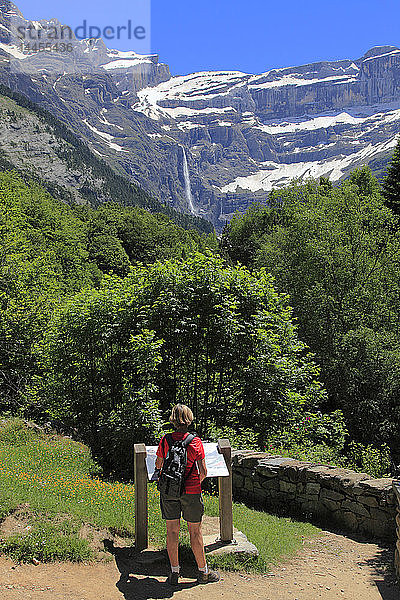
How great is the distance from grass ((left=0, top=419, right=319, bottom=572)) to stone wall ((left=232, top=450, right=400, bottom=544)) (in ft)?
1.67

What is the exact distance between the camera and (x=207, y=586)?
6.15m

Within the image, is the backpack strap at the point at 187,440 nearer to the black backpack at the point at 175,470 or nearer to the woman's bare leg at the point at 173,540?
the black backpack at the point at 175,470

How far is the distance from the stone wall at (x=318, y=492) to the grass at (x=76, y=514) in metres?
0.51

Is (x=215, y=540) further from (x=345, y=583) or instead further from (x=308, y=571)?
(x=345, y=583)

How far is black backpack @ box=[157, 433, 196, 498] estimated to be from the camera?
6070 millimetres

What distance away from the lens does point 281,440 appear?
13.7 m

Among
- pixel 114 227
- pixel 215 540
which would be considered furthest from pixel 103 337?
pixel 114 227

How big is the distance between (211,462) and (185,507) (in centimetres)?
97

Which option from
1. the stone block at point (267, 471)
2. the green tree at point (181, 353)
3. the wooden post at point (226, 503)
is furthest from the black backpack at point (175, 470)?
the green tree at point (181, 353)

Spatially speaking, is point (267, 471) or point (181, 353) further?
point (181, 353)

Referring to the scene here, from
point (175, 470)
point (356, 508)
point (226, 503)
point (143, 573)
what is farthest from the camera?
point (356, 508)

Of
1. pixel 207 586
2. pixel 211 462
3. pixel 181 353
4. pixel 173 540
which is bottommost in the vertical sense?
pixel 207 586

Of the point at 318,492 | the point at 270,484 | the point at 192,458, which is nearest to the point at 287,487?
the point at 270,484

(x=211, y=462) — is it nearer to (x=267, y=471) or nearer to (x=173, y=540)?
(x=173, y=540)
